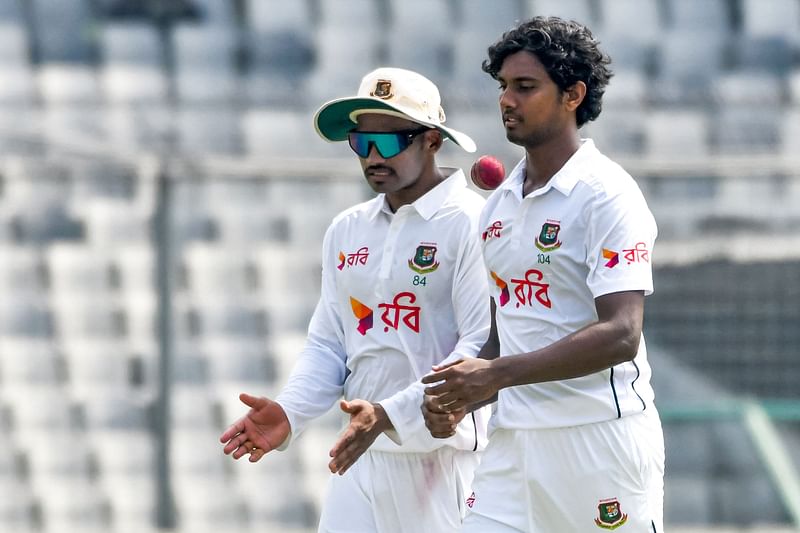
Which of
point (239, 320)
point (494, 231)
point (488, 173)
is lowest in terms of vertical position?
point (239, 320)

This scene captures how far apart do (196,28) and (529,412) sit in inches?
278

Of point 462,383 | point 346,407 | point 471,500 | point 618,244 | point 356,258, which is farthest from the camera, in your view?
point 356,258

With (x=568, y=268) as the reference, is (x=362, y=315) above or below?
below

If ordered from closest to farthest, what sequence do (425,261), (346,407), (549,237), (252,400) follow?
(549,237)
(346,407)
(252,400)
(425,261)

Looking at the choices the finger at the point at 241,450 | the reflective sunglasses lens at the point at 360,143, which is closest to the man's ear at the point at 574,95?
the reflective sunglasses lens at the point at 360,143

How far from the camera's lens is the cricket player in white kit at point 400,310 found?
4.19 metres

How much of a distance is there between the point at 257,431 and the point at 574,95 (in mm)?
1295

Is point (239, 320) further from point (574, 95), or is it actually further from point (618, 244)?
point (618, 244)

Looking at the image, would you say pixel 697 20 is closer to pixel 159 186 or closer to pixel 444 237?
pixel 159 186

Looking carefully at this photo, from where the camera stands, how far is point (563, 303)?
3.74 meters

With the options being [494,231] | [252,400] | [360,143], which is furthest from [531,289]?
[252,400]

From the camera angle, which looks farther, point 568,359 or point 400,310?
point 400,310

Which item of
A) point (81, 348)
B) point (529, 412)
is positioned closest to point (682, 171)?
point (81, 348)

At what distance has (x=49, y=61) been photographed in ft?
33.3
